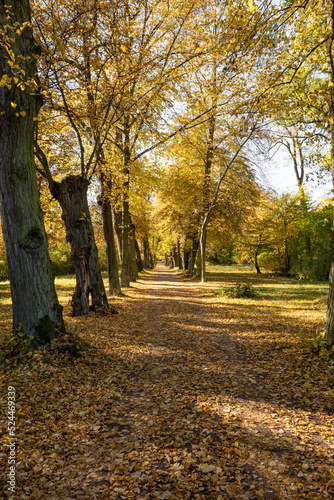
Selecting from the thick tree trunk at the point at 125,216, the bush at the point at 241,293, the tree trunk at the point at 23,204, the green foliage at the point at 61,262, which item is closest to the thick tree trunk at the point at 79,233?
the thick tree trunk at the point at 125,216

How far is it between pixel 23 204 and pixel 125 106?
18.0ft

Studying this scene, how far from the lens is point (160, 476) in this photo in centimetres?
298

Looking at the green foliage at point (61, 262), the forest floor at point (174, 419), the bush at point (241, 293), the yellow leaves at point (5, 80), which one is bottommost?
the forest floor at point (174, 419)

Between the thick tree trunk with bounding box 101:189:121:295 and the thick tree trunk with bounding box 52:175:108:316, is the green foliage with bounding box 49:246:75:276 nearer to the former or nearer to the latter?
the thick tree trunk with bounding box 101:189:121:295

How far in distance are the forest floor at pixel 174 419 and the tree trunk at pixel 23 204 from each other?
0.72 m

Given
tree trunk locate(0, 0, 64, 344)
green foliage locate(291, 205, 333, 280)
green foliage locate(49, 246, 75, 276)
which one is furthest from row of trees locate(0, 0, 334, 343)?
green foliage locate(49, 246, 75, 276)

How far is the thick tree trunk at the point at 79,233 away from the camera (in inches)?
360

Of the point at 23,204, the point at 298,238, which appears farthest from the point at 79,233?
the point at 298,238

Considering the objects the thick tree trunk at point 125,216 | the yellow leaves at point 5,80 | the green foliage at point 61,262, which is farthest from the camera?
the green foliage at point 61,262

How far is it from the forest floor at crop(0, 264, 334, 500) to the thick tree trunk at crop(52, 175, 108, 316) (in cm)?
195

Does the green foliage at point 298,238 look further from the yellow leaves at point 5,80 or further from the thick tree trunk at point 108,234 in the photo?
the yellow leaves at point 5,80

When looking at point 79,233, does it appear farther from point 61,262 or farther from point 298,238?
point 61,262

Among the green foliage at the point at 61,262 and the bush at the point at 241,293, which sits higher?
the green foliage at the point at 61,262

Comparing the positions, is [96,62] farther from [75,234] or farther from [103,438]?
[103,438]
